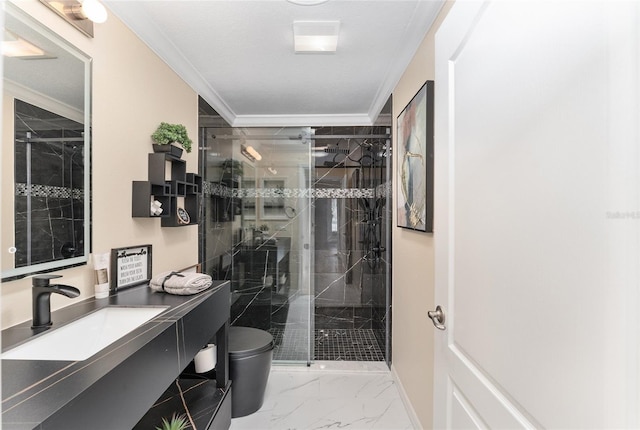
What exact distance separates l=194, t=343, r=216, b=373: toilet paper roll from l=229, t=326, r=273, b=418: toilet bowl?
0.16 meters

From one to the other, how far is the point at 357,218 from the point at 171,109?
2000 millimetres

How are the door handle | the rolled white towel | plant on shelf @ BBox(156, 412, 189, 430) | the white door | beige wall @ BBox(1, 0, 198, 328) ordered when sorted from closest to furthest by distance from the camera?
1. the white door
2. the door handle
3. beige wall @ BBox(1, 0, 198, 328)
4. plant on shelf @ BBox(156, 412, 189, 430)
5. the rolled white towel

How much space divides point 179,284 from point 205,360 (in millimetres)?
596

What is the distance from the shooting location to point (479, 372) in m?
0.89

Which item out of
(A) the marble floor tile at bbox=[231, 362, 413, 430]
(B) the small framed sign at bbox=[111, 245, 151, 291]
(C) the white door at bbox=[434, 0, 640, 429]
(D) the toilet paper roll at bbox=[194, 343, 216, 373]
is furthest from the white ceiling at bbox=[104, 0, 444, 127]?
(A) the marble floor tile at bbox=[231, 362, 413, 430]

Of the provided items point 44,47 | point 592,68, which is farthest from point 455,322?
point 44,47

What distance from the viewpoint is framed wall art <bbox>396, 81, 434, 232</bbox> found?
5.43 ft

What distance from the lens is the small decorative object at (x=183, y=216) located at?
6.58 feet

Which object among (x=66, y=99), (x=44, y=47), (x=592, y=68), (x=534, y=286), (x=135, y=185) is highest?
(x=44, y=47)

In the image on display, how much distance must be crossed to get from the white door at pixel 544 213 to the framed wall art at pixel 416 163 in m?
0.61

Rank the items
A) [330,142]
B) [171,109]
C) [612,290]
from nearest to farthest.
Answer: [612,290], [171,109], [330,142]

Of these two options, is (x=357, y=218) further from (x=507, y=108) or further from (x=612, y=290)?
(x=612, y=290)

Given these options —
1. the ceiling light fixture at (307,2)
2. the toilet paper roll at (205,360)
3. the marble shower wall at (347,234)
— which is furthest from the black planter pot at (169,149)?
the marble shower wall at (347,234)

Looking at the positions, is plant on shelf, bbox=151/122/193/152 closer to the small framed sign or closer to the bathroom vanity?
the small framed sign
